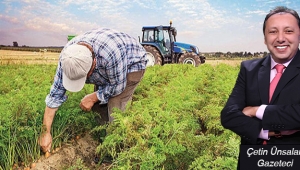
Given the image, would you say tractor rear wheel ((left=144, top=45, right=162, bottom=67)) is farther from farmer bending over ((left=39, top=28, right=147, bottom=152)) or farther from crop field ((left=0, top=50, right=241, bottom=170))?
farmer bending over ((left=39, top=28, right=147, bottom=152))

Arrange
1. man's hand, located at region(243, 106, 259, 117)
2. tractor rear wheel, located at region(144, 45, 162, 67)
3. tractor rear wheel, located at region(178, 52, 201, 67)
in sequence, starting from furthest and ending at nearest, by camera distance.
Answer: tractor rear wheel, located at region(178, 52, 201, 67), tractor rear wheel, located at region(144, 45, 162, 67), man's hand, located at region(243, 106, 259, 117)

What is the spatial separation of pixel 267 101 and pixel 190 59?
1704cm

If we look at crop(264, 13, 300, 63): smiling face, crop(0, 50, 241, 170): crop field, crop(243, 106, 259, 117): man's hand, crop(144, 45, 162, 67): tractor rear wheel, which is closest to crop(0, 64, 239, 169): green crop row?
crop(0, 50, 241, 170): crop field

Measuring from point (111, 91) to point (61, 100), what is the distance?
0.66 m

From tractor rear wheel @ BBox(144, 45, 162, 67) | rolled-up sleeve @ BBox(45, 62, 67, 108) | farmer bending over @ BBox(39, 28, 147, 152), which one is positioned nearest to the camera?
farmer bending over @ BBox(39, 28, 147, 152)

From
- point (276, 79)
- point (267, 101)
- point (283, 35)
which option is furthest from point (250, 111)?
point (283, 35)

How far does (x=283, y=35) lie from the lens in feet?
7.12

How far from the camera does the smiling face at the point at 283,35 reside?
2.17m

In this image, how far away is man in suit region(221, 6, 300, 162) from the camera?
2178mm

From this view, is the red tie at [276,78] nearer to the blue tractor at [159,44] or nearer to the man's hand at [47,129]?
the man's hand at [47,129]

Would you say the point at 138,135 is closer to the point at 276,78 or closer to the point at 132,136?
the point at 132,136

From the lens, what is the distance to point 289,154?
6.66ft

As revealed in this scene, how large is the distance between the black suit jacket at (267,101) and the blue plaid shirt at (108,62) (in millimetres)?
2363

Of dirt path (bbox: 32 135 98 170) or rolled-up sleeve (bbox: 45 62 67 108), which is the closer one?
rolled-up sleeve (bbox: 45 62 67 108)
